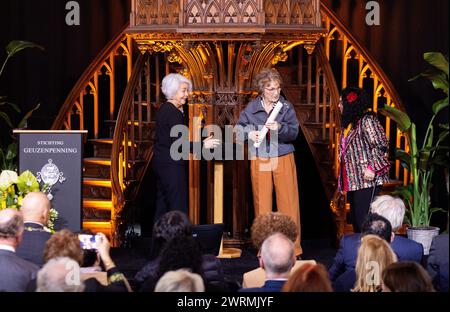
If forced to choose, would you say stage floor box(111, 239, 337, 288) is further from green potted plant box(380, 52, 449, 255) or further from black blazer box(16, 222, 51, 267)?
black blazer box(16, 222, 51, 267)

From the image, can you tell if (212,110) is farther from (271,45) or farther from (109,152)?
(109,152)

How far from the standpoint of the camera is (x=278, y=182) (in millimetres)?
6949

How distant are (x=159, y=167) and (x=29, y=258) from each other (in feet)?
5.49

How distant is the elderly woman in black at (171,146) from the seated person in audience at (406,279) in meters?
2.79

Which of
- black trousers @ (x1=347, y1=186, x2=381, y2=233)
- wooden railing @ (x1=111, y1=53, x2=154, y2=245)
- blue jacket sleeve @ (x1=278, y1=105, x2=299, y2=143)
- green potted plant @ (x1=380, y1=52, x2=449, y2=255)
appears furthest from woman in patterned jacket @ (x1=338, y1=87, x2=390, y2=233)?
wooden railing @ (x1=111, y1=53, x2=154, y2=245)

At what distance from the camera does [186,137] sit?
680 centimetres

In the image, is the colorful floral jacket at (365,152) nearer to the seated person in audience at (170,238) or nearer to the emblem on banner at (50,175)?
the seated person in audience at (170,238)

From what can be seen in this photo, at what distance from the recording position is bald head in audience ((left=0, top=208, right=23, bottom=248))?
4.94m

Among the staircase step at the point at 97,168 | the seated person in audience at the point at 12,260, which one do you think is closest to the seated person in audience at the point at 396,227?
the seated person in audience at the point at 12,260

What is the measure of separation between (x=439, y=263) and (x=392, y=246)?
0.91 feet

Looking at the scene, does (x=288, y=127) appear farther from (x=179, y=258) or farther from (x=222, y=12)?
(x=179, y=258)

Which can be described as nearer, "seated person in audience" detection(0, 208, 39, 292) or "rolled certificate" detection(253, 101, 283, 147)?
"seated person in audience" detection(0, 208, 39, 292)

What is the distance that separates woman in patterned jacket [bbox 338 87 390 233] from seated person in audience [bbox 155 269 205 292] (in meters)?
2.76
